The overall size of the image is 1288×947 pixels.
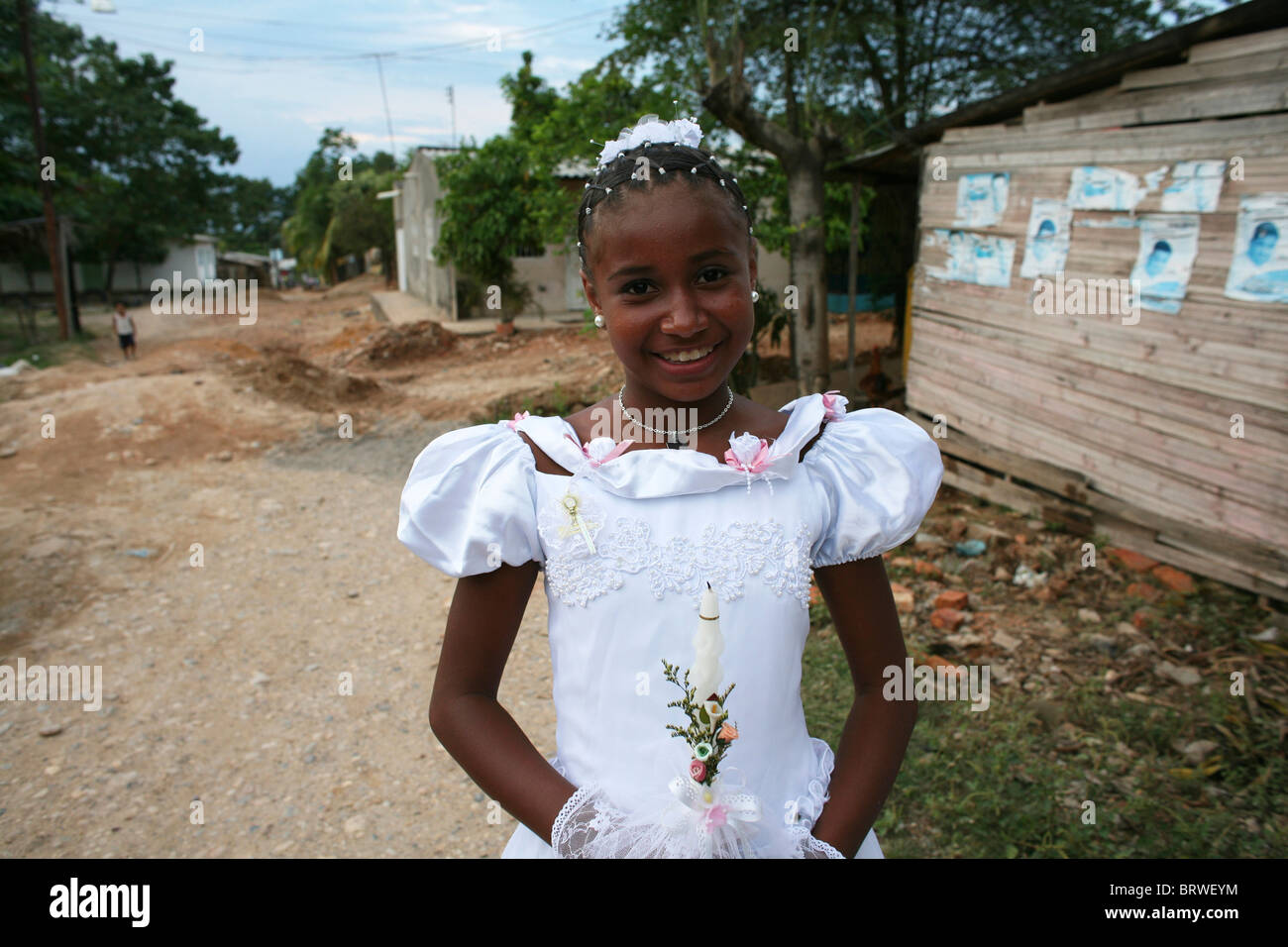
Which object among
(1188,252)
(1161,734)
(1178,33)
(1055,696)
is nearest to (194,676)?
(1055,696)

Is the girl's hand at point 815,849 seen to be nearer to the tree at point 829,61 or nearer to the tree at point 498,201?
the tree at point 829,61

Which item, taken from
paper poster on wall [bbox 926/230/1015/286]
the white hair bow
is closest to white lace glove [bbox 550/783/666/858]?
the white hair bow

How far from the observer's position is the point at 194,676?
4582 mm

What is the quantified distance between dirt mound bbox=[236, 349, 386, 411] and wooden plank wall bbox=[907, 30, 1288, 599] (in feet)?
26.0

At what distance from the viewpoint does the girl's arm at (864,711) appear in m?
1.32

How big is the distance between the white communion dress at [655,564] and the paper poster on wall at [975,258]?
529 centimetres

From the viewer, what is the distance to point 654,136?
1437 mm

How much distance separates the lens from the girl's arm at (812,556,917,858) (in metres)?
1.32

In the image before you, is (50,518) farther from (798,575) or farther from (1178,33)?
(1178,33)

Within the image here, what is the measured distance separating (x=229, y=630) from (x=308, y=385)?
7217 millimetres

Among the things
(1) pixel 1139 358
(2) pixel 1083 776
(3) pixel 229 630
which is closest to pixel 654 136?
(2) pixel 1083 776

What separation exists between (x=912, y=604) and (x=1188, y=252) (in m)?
2.56

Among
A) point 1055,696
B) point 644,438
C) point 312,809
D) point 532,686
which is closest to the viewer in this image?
point 644,438

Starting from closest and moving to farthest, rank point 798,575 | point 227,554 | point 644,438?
point 798,575 < point 644,438 < point 227,554
